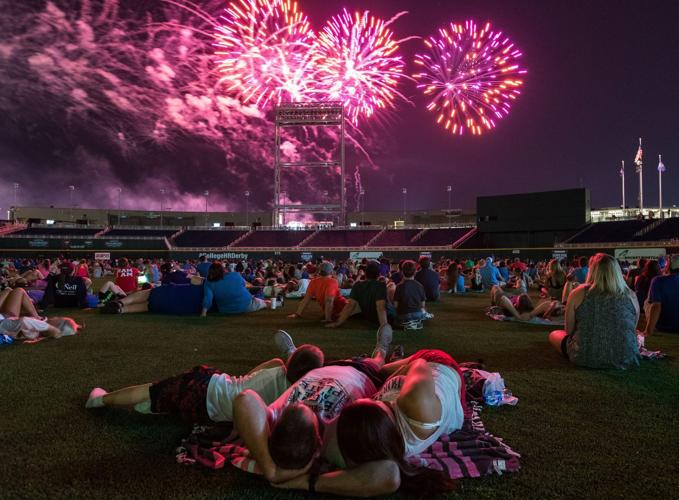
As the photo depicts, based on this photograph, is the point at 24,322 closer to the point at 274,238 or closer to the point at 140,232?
the point at 274,238

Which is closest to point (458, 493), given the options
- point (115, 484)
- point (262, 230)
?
point (115, 484)

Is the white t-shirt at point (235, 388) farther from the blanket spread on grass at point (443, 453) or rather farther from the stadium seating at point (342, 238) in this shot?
the stadium seating at point (342, 238)

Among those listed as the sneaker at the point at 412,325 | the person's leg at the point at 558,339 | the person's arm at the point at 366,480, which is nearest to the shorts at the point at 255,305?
the sneaker at the point at 412,325

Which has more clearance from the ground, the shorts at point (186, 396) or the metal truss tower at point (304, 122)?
the metal truss tower at point (304, 122)

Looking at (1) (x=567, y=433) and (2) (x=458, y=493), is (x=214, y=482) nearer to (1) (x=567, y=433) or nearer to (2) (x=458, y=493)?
(2) (x=458, y=493)

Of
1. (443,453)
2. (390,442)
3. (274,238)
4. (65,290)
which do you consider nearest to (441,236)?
(274,238)
